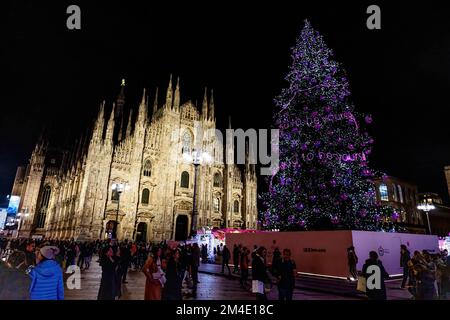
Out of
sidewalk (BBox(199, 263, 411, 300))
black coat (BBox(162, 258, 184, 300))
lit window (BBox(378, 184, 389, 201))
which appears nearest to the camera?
black coat (BBox(162, 258, 184, 300))

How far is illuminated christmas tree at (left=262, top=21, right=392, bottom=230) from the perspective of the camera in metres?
13.6

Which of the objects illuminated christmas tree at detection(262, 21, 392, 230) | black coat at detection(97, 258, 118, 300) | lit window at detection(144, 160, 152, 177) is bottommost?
black coat at detection(97, 258, 118, 300)

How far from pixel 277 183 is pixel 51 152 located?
58981 millimetres

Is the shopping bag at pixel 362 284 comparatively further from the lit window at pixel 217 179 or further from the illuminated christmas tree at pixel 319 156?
the lit window at pixel 217 179

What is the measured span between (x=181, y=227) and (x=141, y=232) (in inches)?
212

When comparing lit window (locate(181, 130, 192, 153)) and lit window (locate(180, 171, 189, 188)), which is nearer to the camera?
lit window (locate(180, 171, 189, 188))

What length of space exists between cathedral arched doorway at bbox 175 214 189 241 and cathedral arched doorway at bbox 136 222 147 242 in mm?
4197

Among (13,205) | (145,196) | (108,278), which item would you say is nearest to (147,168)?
(145,196)

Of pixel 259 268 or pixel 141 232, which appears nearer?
pixel 259 268

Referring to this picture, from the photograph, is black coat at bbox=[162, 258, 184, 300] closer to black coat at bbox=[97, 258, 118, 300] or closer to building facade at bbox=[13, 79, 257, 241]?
black coat at bbox=[97, 258, 118, 300]

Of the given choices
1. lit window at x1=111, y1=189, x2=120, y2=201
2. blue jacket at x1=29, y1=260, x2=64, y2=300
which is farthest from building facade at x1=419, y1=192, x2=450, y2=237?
blue jacket at x1=29, y1=260, x2=64, y2=300

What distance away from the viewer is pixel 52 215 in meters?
45.8

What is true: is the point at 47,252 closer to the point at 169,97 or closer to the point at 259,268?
the point at 259,268

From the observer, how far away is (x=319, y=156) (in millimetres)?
14328
